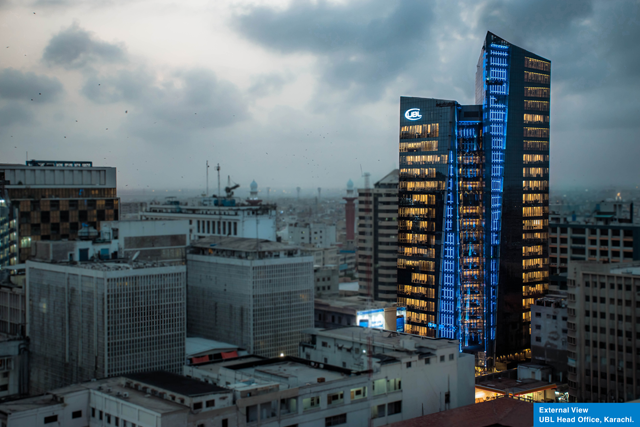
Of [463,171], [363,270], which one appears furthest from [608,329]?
[363,270]

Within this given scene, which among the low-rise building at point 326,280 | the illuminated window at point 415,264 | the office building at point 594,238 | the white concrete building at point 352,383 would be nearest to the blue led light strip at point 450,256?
the illuminated window at point 415,264

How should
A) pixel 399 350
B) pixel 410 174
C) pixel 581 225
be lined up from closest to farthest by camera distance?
pixel 399 350, pixel 410 174, pixel 581 225

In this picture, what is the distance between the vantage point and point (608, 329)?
79.3m

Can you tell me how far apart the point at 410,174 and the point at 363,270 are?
42.3 m

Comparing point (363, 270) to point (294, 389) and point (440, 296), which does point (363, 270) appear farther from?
point (294, 389)

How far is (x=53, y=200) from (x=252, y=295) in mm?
42313

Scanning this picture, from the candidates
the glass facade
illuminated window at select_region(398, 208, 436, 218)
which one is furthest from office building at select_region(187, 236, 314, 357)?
illuminated window at select_region(398, 208, 436, 218)

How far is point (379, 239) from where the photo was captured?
140 meters

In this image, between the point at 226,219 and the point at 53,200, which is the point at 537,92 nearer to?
the point at 226,219

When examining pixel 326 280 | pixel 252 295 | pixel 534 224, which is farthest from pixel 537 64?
pixel 252 295

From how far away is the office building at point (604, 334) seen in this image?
7725 cm
